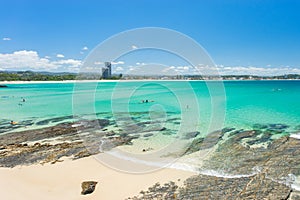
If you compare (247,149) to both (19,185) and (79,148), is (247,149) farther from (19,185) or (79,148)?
(19,185)

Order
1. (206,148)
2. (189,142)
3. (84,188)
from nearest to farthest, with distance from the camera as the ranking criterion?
1. (84,188)
2. (206,148)
3. (189,142)

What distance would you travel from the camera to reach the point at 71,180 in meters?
8.30

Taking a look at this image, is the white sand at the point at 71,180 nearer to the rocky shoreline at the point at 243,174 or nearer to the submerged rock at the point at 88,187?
the submerged rock at the point at 88,187

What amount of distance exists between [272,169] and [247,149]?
2741 mm

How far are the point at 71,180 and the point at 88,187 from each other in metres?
1.21

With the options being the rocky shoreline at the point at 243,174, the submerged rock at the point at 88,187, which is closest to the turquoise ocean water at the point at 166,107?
the rocky shoreline at the point at 243,174

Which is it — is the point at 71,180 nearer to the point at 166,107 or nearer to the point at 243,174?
the point at 243,174

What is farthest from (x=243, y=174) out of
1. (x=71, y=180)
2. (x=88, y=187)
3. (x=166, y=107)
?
(x=166, y=107)

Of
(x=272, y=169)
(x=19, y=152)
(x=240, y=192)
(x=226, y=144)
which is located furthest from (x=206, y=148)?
(x=19, y=152)

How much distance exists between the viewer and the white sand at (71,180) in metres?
7.30

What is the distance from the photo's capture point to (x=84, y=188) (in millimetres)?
7441

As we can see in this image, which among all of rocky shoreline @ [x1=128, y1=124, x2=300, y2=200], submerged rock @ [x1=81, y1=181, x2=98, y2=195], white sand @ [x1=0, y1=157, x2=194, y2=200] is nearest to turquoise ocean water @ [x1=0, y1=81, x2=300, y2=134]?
rocky shoreline @ [x1=128, y1=124, x2=300, y2=200]

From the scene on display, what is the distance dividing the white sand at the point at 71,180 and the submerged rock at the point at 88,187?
0.13 m

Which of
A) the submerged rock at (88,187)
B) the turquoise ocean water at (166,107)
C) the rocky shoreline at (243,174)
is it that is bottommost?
the turquoise ocean water at (166,107)
